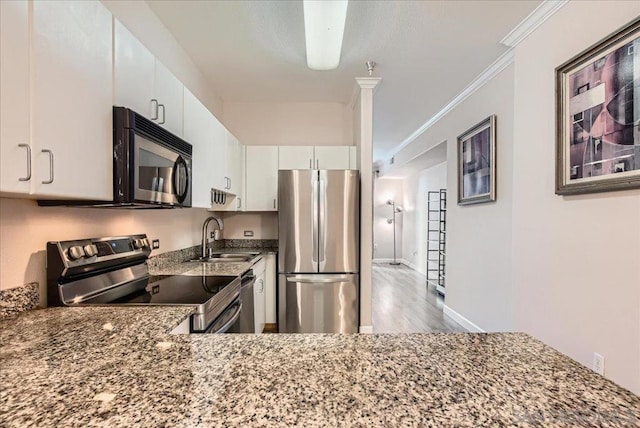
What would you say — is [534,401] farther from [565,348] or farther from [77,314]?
[565,348]

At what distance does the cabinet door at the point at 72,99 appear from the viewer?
0.96 metres

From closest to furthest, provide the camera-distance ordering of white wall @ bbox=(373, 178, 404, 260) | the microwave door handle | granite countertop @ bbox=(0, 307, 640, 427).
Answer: granite countertop @ bbox=(0, 307, 640, 427) < the microwave door handle < white wall @ bbox=(373, 178, 404, 260)

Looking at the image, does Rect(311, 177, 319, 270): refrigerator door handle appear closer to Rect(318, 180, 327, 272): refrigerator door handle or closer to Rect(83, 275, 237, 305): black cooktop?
Rect(318, 180, 327, 272): refrigerator door handle

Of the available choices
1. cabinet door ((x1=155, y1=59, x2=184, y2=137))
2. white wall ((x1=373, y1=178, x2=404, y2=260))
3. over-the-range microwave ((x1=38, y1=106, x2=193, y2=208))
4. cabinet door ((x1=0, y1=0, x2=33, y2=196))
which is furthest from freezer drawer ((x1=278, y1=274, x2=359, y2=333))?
white wall ((x1=373, y1=178, x2=404, y2=260))

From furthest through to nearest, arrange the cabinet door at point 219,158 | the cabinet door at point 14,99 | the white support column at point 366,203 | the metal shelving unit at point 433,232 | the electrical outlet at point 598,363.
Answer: the metal shelving unit at point 433,232 → the white support column at point 366,203 → the cabinet door at point 219,158 → the electrical outlet at point 598,363 → the cabinet door at point 14,99

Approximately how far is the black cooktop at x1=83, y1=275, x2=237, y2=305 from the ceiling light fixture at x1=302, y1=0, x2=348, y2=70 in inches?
68.3

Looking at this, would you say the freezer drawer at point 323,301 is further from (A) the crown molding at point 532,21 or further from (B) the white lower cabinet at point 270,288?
(A) the crown molding at point 532,21

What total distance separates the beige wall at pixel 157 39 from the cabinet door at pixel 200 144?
0.45 m

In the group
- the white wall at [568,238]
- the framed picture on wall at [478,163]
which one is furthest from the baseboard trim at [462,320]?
the framed picture on wall at [478,163]

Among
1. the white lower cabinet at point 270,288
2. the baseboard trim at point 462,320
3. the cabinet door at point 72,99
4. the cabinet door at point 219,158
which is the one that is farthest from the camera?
the baseboard trim at point 462,320

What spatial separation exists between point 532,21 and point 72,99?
8.93 feet

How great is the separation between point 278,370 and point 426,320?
11.8 feet

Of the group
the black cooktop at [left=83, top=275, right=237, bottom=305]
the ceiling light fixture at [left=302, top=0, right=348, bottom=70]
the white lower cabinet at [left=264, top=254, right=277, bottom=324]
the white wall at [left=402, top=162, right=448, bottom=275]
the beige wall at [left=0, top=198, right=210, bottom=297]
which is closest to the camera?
the beige wall at [left=0, top=198, right=210, bottom=297]

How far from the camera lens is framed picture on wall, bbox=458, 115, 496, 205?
2961 millimetres
